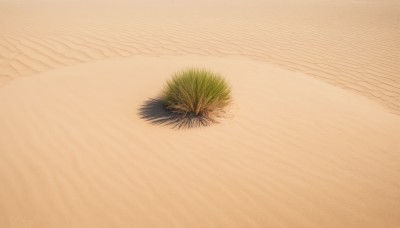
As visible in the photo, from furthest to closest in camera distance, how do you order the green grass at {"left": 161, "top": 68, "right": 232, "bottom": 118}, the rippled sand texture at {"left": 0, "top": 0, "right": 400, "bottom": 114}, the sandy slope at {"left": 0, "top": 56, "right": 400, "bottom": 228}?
the rippled sand texture at {"left": 0, "top": 0, "right": 400, "bottom": 114} → the green grass at {"left": 161, "top": 68, "right": 232, "bottom": 118} → the sandy slope at {"left": 0, "top": 56, "right": 400, "bottom": 228}

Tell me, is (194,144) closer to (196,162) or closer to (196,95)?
(196,162)

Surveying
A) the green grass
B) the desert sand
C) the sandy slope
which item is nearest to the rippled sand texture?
the desert sand

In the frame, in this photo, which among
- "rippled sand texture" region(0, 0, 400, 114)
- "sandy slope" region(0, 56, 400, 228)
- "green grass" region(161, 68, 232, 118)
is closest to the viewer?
"sandy slope" region(0, 56, 400, 228)

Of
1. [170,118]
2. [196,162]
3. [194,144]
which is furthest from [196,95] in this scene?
[196,162]

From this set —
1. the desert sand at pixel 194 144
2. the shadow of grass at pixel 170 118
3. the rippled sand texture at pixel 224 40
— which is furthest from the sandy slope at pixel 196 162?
the rippled sand texture at pixel 224 40

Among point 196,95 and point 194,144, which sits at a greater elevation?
point 196,95

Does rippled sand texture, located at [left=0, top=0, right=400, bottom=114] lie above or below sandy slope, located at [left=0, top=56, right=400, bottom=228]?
above

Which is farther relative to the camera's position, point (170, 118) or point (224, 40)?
point (224, 40)

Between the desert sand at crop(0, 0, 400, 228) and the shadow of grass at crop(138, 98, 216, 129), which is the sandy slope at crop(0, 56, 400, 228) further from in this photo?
the shadow of grass at crop(138, 98, 216, 129)
